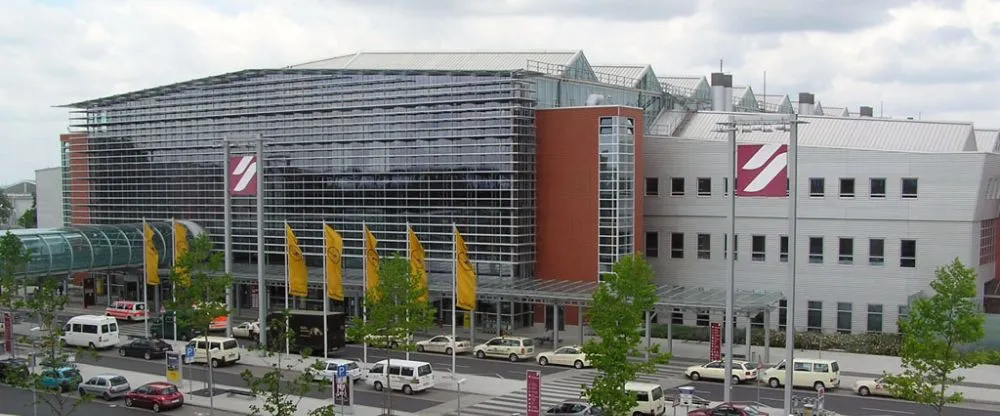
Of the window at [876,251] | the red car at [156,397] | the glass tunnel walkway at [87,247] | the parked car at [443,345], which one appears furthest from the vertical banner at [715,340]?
the glass tunnel walkway at [87,247]

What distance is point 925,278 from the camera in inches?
2283

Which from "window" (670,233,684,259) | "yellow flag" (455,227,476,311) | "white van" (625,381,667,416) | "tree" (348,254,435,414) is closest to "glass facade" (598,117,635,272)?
"window" (670,233,684,259)

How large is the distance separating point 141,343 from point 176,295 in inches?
290

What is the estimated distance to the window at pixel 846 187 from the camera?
59.8m

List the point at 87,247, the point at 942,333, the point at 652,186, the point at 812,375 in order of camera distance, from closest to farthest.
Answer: the point at 942,333 < the point at 812,375 < the point at 652,186 < the point at 87,247

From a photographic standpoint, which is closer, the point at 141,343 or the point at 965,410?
the point at 965,410

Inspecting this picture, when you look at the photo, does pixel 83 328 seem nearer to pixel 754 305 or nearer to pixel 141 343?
pixel 141 343

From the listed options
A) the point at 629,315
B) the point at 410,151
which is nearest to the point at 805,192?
the point at 410,151

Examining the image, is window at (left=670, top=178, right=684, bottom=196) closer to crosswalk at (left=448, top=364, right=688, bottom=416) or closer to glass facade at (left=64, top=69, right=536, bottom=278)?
glass facade at (left=64, top=69, right=536, bottom=278)

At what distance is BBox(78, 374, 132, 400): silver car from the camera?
44000 millimetres

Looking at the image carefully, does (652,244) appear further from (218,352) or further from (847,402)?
(218,352)

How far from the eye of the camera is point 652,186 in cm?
6631

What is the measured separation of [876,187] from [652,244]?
1477 centimetres

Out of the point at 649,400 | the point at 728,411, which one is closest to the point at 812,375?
the point at 728,411
